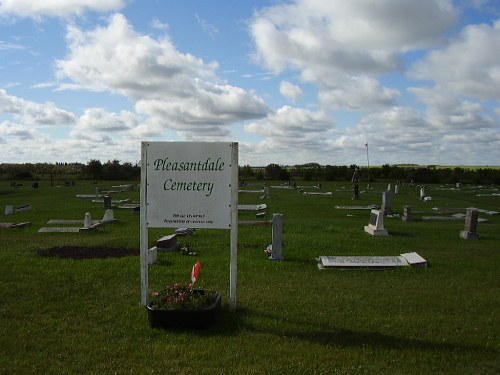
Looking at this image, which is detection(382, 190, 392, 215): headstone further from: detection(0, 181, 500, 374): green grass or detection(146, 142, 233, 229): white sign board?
detection(146, 142, 233, 229): white sign board

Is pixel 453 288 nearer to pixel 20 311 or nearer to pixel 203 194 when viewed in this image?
pixel 203 194

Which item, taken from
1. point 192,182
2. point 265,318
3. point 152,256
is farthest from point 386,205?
Result: point 192,182

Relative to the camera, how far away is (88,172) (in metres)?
83.2

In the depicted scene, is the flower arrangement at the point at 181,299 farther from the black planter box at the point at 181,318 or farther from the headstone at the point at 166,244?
the headstone at the point at 166,244

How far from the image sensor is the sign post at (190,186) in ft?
23.8

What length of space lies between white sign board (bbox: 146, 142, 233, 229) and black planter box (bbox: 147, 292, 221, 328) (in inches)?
52.5

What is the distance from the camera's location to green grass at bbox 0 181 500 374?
5465 millimetres

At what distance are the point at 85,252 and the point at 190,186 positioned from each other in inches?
261

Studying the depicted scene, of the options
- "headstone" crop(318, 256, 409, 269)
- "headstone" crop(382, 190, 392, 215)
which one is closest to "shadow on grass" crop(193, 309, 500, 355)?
"headstone" crop(318, 256, 409, 269)

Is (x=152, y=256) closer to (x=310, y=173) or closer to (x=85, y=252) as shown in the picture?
(x=85, y=252)

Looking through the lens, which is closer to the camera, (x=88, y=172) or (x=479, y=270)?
(x=479, y=270)

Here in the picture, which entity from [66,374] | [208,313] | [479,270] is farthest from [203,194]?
[479,270]

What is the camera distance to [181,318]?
21.4 feet

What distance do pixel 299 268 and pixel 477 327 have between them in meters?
4.72
